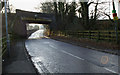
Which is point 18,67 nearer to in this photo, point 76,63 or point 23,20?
point 76,63

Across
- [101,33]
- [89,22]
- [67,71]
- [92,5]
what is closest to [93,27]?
[89,22]

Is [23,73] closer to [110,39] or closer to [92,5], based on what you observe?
[110,39]

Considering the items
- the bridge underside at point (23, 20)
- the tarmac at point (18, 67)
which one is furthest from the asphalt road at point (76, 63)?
the bridge underside at point (23, 20)

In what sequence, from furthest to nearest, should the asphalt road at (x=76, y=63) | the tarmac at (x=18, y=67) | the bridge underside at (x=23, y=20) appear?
1. the bridge underside at (x=23, y=20)
2. the asphalt road at (x=76, y=63)
3. the tarmac at (x=18, y=67)

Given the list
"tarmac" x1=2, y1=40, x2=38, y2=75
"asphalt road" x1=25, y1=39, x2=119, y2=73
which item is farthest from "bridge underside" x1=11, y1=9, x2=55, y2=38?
"tarmac" x1=2, y1=40, x2=38, y2=75

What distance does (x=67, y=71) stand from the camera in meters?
5.56

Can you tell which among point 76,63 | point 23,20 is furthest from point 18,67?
point 23,20

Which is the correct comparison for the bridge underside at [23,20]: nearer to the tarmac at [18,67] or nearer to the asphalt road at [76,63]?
the asphalt road at [76,63]

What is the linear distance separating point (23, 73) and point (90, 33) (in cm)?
1220

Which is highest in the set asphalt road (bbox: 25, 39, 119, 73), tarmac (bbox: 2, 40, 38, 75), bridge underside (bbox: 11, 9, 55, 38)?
bridge underside (bbox: 11, 9, 55, 38)

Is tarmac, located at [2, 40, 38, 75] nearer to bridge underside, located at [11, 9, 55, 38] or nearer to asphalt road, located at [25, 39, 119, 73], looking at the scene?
asphalt road, located at [25, 39, 119, 73]

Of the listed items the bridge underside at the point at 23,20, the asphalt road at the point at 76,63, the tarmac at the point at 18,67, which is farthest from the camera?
the bridge underside at the point at 23,20

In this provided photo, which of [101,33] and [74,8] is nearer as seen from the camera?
[101,33]

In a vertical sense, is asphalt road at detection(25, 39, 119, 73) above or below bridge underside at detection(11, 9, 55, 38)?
below
